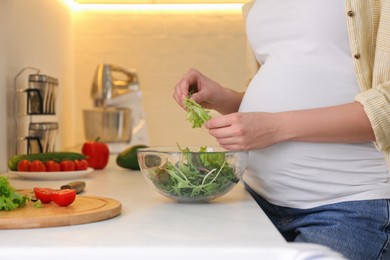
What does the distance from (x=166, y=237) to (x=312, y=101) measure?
1.62ft

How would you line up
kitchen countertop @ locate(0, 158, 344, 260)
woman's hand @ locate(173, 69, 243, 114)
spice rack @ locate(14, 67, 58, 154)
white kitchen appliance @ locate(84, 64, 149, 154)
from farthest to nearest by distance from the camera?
white kitchen appliance @ locate(84, 64, 149, 154)
spice rack @ locate(14, 67, 58, 154)
woman's hand @ locate(173, 69, 243, 114)
kitchen countertop @ locate(0, 158, 344, 260)

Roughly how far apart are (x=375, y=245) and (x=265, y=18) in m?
0.53

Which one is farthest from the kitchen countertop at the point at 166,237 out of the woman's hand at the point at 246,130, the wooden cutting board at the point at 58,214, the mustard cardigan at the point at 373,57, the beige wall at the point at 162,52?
the beige wall at the point at 162,52

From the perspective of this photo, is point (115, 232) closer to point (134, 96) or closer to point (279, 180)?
point (279, 180)

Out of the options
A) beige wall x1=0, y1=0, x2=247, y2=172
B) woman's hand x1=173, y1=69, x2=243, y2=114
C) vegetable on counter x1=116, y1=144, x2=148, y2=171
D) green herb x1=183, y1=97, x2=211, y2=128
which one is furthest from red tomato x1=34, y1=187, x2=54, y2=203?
beige wall x1=0, y1=0, x2=247, y2=172

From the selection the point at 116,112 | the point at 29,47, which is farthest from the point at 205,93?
the point at 116,112

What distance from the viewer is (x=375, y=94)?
1243mm

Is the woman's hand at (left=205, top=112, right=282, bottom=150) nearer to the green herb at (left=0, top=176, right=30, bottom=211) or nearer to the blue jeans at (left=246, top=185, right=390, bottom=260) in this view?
the blue jeans at (left=246, top=185, right=390, bottom=260)

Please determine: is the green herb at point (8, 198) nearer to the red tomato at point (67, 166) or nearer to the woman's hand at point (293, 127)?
the woman's hand at point (293, 127)

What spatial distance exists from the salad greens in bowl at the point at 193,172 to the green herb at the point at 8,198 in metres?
0.27

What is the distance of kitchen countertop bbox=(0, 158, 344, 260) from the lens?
0.88m

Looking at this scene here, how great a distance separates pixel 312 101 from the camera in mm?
1341

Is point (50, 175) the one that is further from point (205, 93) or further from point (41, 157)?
point (205, 93)

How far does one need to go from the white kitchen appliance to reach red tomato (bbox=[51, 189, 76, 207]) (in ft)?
5.64
